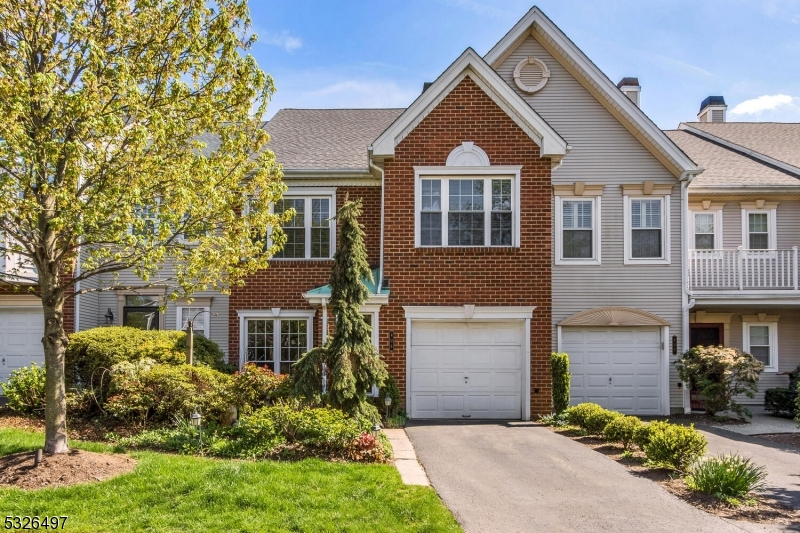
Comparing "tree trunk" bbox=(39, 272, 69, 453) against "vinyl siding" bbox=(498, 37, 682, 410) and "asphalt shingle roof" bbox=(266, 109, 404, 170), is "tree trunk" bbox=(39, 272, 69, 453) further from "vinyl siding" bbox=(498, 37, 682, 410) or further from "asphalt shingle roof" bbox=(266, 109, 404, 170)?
"vinyl siding" bbox=(498, 37, 682, 410)

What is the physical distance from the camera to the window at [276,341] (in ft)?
52.4

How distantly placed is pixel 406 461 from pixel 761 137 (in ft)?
60.7

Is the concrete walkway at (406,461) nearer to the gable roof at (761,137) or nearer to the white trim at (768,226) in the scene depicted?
the white trim at (768,226)

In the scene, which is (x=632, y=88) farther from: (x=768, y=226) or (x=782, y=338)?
(x=782, y=338)

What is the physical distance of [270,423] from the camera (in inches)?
376

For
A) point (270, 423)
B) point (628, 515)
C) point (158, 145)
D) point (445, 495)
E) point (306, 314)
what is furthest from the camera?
point (306, 314)

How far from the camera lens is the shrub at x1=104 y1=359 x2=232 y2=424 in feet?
35.6

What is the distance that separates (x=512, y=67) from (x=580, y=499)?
12602 mm

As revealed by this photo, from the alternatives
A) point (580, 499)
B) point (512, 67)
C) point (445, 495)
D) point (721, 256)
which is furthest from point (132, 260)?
point (721, 256)

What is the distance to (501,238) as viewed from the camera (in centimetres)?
1403

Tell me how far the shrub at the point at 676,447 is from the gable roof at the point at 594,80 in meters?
8.85

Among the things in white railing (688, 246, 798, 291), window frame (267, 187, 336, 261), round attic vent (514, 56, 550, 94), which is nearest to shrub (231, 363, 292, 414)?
window frame (267, 187, 336, 261)

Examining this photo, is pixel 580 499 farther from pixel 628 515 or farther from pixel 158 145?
pixel 158 145

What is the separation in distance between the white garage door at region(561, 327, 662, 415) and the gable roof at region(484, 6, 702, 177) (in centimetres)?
→ 459
